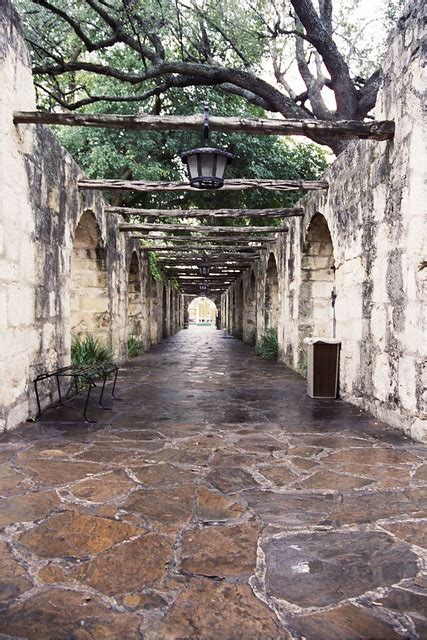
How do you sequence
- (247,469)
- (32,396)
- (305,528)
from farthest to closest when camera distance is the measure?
1. (32,396)
2. (247,469)
3. (305,528)

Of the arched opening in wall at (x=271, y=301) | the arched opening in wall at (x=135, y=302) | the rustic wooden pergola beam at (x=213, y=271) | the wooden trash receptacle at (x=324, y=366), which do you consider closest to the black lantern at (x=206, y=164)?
the wooden trash receptacle at (x=324, y=366)

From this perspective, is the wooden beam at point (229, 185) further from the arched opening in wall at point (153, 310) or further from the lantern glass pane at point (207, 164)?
the arched opening in wall at point (153, 310)

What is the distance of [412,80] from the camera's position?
3.97 meters

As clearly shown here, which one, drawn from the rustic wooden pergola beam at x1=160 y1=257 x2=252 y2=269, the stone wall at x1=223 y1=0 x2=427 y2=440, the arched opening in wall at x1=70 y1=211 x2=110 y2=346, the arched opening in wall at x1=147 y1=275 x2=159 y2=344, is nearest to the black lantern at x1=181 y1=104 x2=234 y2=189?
the stone wall at x1=223 y1=0 x2=427 y2=440

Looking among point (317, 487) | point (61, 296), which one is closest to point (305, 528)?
point (317, 487)

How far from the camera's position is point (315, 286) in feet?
27.2

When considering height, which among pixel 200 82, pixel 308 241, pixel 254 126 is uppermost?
pixel 200 82

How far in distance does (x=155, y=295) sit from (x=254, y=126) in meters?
12.6

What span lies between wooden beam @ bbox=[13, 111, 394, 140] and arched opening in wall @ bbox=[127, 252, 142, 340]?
775cm

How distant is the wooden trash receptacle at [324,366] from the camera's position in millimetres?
5793

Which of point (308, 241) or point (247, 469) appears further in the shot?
point (308, 241)

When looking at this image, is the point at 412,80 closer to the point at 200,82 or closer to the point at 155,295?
the point at 200,82

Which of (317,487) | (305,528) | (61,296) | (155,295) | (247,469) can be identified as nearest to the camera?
(305,528)

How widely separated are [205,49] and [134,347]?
692 cm
